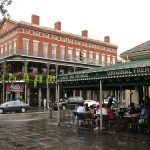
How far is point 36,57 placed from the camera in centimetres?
4222

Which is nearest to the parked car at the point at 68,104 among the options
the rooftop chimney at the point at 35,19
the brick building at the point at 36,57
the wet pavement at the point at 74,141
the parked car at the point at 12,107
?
the parked car at the point at 12,107

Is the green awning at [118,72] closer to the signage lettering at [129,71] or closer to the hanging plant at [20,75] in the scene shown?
the signage lettering at [129,71]

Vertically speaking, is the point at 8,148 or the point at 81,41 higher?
the point at 81,41

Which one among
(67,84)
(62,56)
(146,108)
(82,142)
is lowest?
(82,142)

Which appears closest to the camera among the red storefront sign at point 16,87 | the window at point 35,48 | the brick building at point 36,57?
the red storefront sign at point 16,87

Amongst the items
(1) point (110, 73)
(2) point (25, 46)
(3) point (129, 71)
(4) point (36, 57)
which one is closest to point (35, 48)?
(2) point (25, 46)

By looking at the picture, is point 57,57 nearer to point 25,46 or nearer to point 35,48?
point 35,48

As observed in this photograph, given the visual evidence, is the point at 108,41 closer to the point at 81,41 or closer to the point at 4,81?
the point at 81,41

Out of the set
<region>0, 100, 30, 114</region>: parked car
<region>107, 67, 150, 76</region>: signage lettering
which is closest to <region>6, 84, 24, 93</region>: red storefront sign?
<region>0, 100, 30, 114</region>: parked car

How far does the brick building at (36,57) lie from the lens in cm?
3897

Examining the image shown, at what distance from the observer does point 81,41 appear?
5125cm

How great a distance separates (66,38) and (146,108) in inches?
1469

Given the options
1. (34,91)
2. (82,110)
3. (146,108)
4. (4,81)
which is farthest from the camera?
(34,91)

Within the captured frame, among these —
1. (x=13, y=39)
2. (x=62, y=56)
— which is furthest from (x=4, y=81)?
(x=62, y=56)
